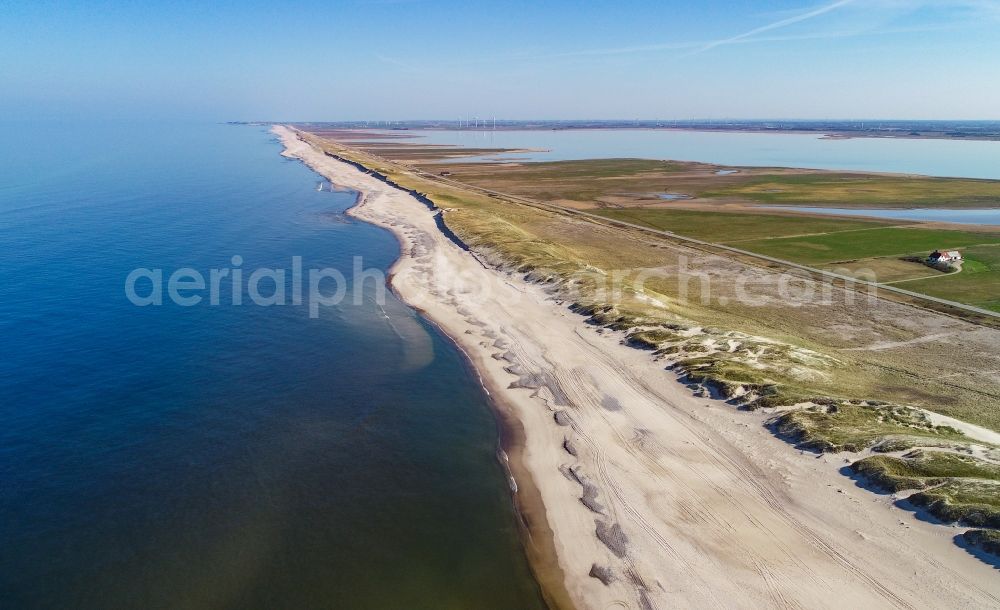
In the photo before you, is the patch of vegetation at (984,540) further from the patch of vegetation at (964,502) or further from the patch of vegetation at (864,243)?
the patch of vegetation at (864,243)

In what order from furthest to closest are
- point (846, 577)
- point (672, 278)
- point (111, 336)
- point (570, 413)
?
1. point (672, 278)
2. point (111, 336)
3. point (570, 413)
4. point (846, 577)

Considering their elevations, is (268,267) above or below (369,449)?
above

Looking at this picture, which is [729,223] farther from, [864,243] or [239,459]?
[239,459]

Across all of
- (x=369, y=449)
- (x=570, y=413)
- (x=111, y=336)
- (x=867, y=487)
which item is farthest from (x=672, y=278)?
(x=111, y=336)

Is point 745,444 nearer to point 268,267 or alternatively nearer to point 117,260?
point 268,267

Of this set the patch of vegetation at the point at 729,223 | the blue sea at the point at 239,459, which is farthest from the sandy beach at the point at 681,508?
the patch of vegetation at the point at 729,223

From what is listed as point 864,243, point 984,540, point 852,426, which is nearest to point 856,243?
point 864,243
